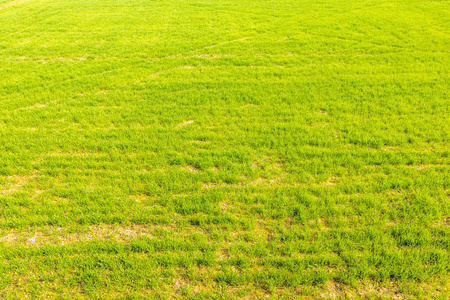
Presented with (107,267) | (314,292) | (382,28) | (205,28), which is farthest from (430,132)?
(205,28)

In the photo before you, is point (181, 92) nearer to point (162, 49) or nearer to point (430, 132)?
point (162, 49)

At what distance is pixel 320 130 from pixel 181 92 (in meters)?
4.94

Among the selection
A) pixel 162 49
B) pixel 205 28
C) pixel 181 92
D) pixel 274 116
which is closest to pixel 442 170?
pixel 274 116

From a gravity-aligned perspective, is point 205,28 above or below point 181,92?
above

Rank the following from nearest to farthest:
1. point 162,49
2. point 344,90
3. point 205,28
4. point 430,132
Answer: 1. point 430,132
2. point 344,90
3. point 162,49
4. point 205,28

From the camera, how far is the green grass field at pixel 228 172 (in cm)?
473

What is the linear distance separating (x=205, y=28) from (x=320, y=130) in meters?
12.3

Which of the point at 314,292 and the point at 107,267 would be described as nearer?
the point at 314,292

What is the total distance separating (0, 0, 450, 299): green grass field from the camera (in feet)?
15.5

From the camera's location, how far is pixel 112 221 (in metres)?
5.70

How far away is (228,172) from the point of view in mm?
6707

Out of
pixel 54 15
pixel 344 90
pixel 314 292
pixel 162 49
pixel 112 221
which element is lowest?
pixel 314 292

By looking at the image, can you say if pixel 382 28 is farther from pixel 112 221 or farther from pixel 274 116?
pixel 112 221

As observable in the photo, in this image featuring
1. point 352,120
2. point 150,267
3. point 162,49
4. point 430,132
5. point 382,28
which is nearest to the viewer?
point 150,267
